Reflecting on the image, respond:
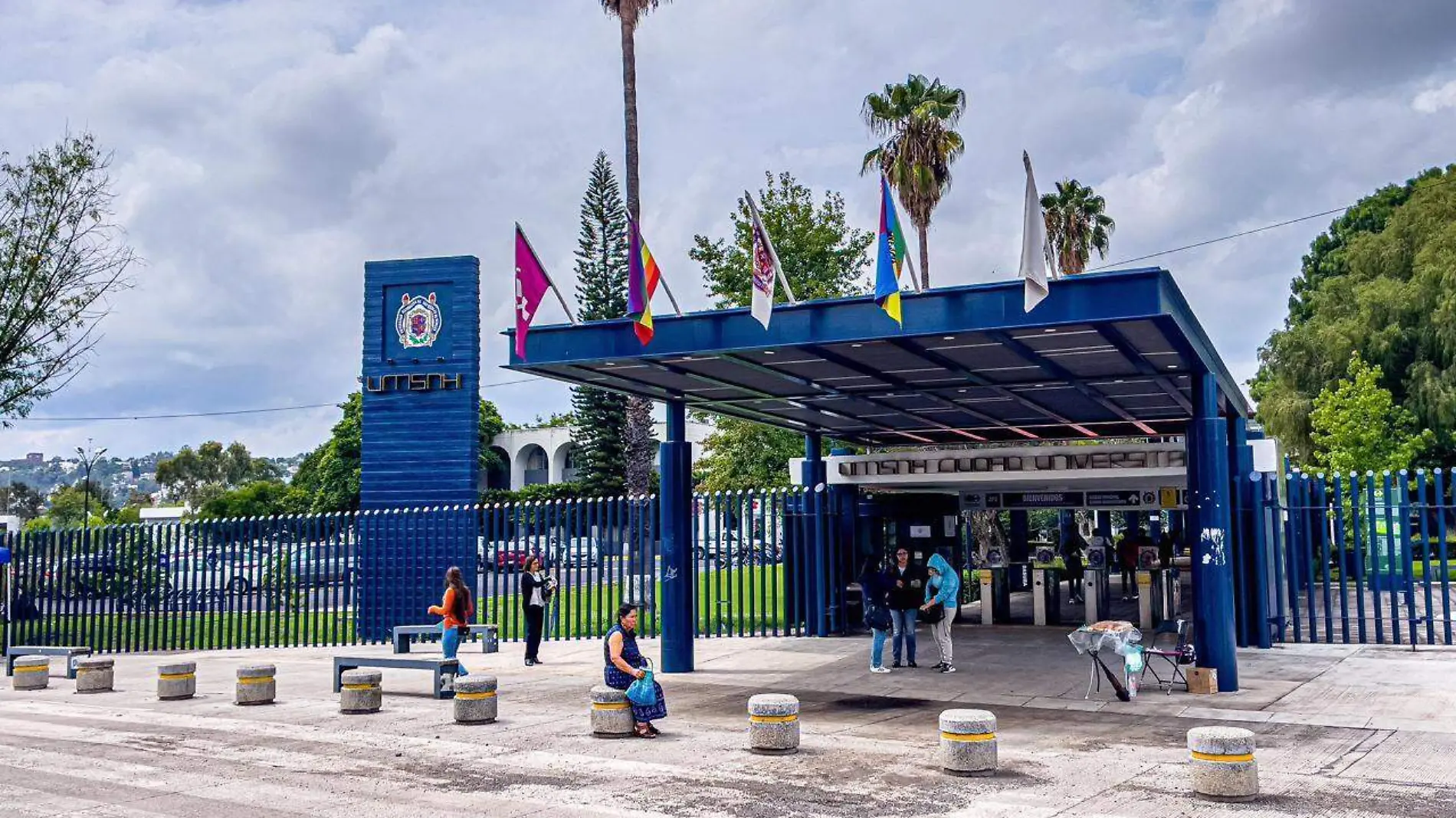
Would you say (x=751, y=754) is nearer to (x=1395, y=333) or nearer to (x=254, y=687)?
(x=254, y=687)

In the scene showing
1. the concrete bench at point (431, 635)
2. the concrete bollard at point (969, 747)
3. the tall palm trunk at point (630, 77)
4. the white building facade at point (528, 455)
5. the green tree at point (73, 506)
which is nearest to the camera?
the concrete bollard at point (969, 747)

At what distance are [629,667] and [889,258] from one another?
15.3 ft

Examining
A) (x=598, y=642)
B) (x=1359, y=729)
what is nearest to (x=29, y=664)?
(x=598, y=642)

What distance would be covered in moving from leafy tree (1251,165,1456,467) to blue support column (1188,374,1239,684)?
93.1ft

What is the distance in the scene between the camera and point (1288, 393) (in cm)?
4288

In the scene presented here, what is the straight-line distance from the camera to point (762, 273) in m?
12.4

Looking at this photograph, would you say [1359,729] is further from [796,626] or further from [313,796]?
[796,626]

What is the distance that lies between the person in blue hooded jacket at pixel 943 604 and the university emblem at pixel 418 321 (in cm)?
1141

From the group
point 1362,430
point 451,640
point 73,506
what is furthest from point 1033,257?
point 73,506

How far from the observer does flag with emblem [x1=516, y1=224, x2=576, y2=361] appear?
13766mm

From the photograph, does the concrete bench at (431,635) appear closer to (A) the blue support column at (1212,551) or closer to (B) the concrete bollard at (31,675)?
(B) the concrete bollard at (31,675)

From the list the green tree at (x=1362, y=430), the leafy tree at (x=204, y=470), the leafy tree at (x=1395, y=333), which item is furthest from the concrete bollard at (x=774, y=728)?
the leafy tree at (x=204, y=470)

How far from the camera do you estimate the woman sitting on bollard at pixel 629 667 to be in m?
11.1

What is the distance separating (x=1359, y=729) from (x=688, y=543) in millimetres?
8450
